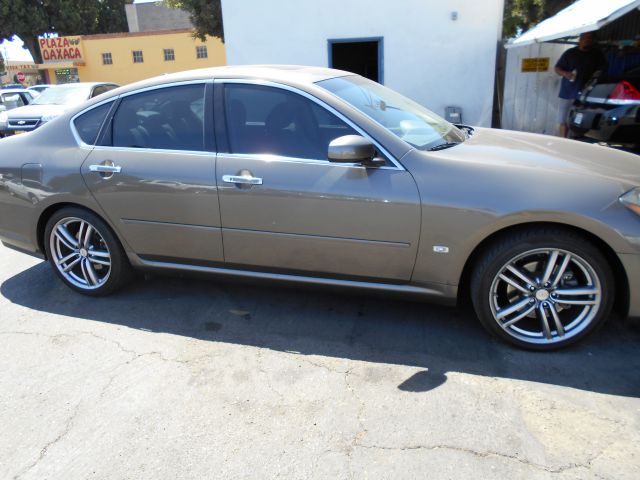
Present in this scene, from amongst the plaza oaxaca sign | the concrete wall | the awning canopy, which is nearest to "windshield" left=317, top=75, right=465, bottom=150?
the awning canopy

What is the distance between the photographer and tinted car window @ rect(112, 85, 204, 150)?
342 centimetres

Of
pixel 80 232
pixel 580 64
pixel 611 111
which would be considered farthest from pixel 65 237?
pixel 580 64

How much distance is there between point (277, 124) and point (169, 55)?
30734 millimetres

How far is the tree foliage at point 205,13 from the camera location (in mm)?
17781

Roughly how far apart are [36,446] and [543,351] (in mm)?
2727

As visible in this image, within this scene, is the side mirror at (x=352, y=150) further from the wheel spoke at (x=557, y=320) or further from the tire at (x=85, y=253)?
the tire at (x=85, y=253)

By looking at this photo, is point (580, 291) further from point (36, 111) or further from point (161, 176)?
point (36, 111)

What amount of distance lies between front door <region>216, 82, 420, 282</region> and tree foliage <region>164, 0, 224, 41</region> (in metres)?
16.4

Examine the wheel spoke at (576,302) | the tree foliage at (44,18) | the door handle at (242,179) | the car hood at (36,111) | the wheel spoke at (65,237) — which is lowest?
the wheel spoke at (576,302)

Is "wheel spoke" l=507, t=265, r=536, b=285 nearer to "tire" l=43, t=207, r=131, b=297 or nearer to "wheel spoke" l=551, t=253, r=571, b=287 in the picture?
"wheel spoke" l=551, t=253, r=571, b=287

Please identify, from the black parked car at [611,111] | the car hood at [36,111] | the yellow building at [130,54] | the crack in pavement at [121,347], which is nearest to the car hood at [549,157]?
the crack in pavement at [121,347]

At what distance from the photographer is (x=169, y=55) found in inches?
1212

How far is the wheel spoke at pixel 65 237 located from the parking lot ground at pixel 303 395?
50cm

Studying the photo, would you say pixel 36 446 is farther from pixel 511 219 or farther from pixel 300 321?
pixel 511 219
